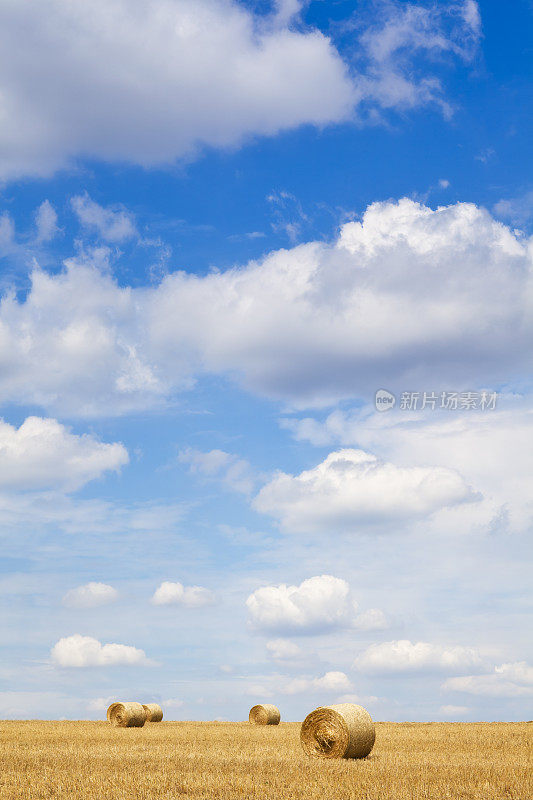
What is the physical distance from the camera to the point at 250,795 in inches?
533

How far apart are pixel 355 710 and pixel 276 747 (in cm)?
294

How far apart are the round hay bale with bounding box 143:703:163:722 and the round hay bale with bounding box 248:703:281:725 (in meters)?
5.22

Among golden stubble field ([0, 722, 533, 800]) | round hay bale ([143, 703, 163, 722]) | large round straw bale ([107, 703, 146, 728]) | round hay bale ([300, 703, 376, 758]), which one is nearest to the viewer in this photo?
golden stubble field ([0, 722, 533, 800])

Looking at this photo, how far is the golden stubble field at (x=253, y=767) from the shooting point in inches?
553

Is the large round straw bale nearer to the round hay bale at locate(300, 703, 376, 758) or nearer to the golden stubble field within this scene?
the golden stubble field

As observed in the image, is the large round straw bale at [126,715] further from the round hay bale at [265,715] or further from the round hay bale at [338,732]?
the round hay bale at [338,732]

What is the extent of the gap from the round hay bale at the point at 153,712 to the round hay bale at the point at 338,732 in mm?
16846

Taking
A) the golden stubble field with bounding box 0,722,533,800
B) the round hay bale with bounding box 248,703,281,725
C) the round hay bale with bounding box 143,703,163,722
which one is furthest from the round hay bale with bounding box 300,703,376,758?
the round hay bale with bounding box 143,703,163,722

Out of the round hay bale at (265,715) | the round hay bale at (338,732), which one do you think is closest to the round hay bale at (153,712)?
the round hay bale at (265,715)

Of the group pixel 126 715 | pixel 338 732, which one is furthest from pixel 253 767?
pixel 126 715

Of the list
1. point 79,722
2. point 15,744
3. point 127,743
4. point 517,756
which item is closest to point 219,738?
point 127,743

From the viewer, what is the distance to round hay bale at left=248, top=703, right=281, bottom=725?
107 ft

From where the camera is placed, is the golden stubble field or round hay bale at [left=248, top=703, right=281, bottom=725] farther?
round hay bale at [left=248, top=703, right=281, bottom=725]

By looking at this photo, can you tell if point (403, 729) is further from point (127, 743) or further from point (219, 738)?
point (127, 743)
